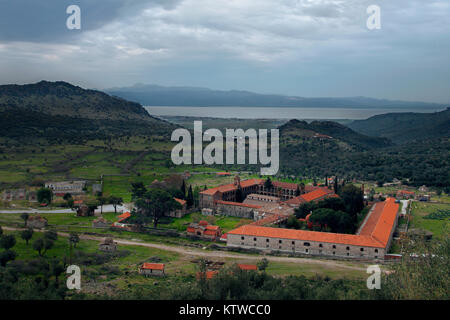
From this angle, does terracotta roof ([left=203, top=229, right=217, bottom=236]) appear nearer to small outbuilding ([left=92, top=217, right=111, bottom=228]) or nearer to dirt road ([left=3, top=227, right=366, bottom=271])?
dirt road ([left=3, top=227, right=366, bottom=271])

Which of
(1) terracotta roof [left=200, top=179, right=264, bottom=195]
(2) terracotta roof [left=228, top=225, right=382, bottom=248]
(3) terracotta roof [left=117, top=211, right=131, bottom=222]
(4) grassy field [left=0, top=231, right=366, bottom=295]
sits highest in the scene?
(1) terracotta roof [left=200, top=179, right=264, bottom=195]

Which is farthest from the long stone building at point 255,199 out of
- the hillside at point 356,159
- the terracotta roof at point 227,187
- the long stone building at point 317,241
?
the hillside at point 356,159

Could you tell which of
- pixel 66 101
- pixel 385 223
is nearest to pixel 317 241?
pixel 385 223

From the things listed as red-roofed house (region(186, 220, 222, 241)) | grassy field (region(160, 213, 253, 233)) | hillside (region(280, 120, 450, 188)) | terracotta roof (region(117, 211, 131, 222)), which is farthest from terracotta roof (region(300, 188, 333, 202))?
hillside (region(280, 120, 450, 188))

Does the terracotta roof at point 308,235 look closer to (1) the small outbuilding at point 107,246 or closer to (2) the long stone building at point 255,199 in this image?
(2) the long stone building at point 255,199

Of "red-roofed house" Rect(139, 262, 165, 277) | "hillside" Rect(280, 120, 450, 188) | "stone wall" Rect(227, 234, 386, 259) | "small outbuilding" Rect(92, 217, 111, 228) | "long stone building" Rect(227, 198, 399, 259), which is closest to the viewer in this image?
"red-roofed house" Rect(139, 262, 165, 277)

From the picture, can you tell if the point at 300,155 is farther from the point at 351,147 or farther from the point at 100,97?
the point at 100,97
